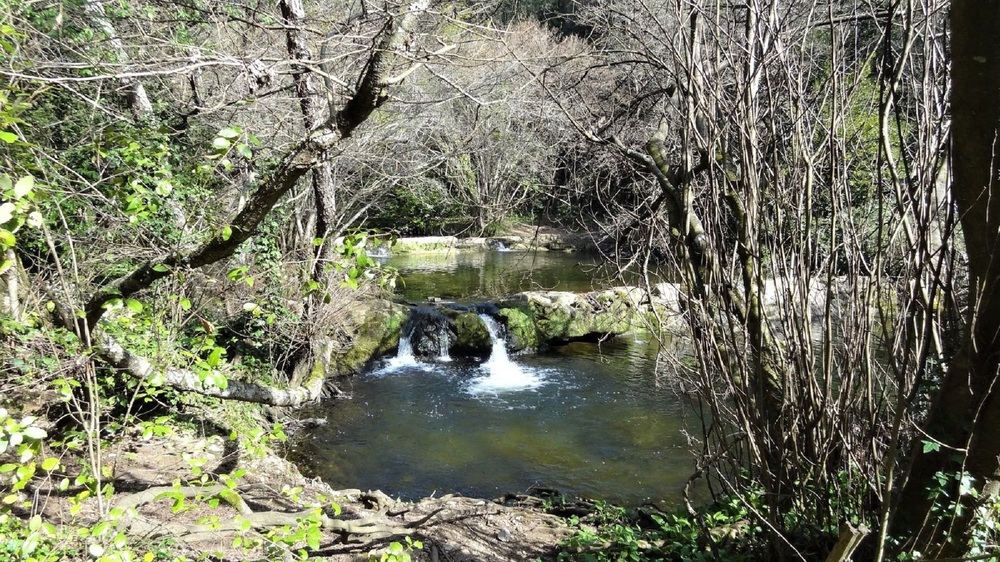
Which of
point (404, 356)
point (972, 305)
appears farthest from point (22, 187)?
point (404, 356)

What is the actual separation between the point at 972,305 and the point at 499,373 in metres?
9.04

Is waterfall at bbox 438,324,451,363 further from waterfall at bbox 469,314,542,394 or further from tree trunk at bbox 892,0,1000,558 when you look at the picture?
tree trunk at bbox 892,0,1000,558

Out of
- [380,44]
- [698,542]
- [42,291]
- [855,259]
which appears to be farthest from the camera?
[42,291]

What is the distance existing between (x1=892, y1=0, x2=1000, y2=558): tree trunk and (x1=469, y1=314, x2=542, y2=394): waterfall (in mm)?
7805

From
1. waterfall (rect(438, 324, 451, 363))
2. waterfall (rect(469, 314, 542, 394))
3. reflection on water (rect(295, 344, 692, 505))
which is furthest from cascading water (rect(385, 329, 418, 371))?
waterfall (rect(469, 314, 542, 394))

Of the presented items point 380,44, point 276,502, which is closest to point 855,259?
point 380,44

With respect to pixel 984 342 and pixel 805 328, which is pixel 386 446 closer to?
pixel 805 328

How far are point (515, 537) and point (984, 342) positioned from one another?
3201 mm

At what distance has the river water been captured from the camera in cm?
663

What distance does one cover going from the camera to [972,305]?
73.0 inches

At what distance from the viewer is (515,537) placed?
4238 mm

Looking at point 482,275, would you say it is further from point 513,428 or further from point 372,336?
point 513,428

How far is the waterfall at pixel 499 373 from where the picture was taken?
9.85 meters

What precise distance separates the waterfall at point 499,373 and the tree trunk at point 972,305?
25.6 ft
